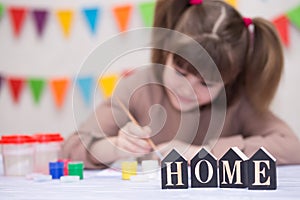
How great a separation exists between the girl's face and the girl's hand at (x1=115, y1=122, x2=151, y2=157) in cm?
21

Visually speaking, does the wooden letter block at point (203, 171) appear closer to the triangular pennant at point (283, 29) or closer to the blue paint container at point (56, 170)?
the blue paint container at point (56, 170)

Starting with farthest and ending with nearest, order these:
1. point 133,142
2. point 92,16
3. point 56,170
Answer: point 92,16, point 133,142, point 56,170

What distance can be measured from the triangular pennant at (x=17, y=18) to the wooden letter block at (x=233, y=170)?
125cm

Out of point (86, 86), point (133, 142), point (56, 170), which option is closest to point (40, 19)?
point (86, 86)

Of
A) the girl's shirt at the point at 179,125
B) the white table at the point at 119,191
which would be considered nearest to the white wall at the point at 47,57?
the girl's shirt at the point at 179,125

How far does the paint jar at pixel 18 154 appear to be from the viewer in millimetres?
913

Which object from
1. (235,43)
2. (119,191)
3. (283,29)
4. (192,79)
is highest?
(283,29)

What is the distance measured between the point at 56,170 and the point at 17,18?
103 cm

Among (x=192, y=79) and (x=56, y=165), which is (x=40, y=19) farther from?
(x=56, y=165)

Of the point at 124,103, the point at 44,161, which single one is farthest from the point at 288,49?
the point at 44,161

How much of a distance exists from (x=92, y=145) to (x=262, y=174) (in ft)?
1.72

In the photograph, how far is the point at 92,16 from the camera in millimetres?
1707

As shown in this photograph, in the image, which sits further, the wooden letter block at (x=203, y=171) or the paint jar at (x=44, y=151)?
the paint jar at (x=44, y=151)

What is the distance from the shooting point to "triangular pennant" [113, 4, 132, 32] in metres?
1.70
